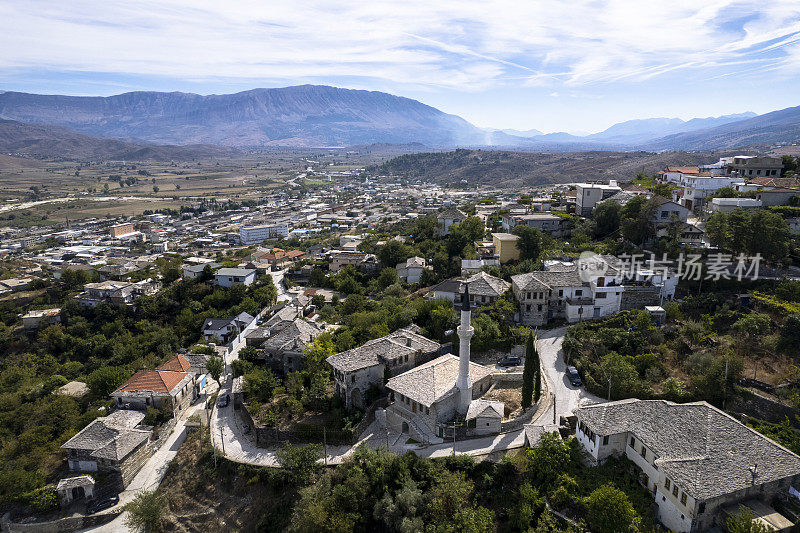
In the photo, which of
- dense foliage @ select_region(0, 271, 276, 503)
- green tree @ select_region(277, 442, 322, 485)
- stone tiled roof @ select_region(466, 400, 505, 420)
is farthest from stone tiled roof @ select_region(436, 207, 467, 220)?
green tree @ select_region(277, 442, 322, 485)

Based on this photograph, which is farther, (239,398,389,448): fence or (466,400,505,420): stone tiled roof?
(239,398,389,448): fence

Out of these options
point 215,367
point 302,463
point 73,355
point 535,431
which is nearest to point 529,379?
point 535,431

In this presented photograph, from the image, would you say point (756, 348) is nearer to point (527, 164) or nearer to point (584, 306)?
point (584, 306)

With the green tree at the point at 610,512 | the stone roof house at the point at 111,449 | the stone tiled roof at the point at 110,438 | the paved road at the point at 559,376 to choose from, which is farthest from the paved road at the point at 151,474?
the green tree at the point at 610,512

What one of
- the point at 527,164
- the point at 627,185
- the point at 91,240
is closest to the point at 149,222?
the point at 91,240

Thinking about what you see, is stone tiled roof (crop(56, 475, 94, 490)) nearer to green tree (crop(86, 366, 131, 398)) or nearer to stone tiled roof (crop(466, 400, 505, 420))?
green tree (crop(86, 366, 131, 398))

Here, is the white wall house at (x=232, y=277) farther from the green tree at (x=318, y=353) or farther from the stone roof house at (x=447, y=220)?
the stone roof house at (x=447, y=220)
